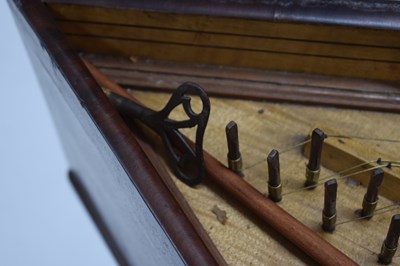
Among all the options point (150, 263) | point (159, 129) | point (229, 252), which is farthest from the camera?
point (150, 263)

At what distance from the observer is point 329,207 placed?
3.13ft

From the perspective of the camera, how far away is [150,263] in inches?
48.1

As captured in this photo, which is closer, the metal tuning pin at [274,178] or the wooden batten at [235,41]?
the metal tuning pin at [274,178]

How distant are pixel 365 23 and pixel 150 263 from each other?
626 mm

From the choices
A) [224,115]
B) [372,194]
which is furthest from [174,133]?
[372,194]

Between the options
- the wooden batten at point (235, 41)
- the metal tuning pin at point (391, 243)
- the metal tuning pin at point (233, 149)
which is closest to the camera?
the metal tuning pin at point (391, 243)

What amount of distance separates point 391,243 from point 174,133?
415mm

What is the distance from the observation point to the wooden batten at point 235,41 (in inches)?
42.9

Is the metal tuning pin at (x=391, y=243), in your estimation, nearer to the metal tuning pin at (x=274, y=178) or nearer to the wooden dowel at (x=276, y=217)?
the wooden dowel at (x=276, y=217)

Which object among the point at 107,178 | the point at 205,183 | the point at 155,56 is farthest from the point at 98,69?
the point at 205,183

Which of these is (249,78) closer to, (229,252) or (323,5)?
(323,5)

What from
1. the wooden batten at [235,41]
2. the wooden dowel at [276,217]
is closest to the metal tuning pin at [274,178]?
the wooden dowel at [276,217]

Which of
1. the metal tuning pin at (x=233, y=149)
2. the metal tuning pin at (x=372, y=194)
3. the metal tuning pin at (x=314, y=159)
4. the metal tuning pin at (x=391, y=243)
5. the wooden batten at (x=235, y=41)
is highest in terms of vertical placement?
the wooden batten at (x=235, y=41)

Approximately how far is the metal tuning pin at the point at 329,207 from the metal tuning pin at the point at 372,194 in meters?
0.06
